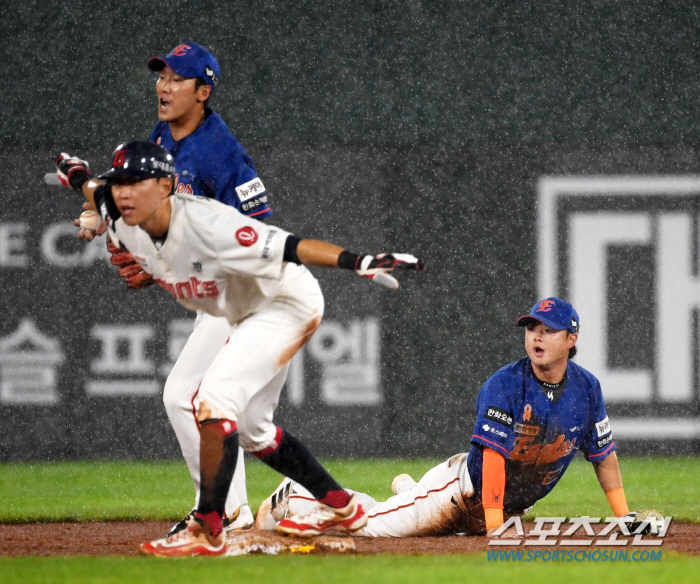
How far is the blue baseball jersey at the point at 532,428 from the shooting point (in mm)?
4633

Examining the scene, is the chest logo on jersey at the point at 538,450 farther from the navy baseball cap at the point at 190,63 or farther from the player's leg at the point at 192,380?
the navy baseball cap at the point at 190,63

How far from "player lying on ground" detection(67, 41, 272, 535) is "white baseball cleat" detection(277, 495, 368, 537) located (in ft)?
1.53

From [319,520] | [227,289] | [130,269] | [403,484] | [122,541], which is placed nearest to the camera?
[227,289]

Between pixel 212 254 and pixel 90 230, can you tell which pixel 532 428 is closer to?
pixel 212 254

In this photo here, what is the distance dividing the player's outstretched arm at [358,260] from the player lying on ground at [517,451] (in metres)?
1.03

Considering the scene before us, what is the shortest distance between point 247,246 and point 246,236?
0.04 meters

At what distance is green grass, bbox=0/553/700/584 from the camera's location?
3410 millimetres

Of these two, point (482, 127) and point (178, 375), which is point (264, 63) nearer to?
point (482, 127)

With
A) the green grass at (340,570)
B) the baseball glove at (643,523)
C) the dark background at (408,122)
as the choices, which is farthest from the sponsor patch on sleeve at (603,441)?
the dark background at (408,122)

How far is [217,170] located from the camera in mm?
4957

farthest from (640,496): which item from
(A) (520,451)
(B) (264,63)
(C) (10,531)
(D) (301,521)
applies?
(B) (264,63)

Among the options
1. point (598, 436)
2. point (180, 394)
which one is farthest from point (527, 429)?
point (180, 394)

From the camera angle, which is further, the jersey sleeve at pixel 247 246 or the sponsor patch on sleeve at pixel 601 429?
the sponsor patch on sleeve at pixel 601 429

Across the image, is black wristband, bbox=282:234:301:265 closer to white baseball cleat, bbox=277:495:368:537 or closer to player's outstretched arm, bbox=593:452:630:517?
white baseball cleat, bbox=277:495:368:537
